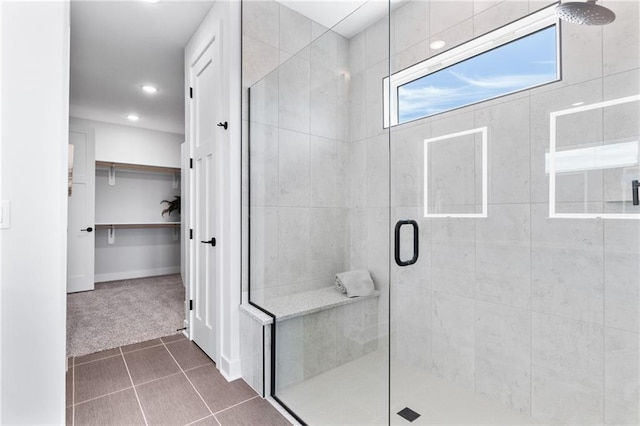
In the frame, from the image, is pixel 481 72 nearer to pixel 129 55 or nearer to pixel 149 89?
pixel 129 55

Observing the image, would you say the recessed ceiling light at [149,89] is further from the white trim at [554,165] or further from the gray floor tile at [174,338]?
the white trim at [554,165]

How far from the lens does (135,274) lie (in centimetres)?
545

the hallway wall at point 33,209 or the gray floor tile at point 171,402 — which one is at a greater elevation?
the hallway wall at point 33,209

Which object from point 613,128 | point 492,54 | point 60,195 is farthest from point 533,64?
point 60,195

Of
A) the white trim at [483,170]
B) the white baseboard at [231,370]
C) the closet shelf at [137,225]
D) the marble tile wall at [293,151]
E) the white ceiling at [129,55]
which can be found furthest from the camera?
the closet shelf at [137,225]

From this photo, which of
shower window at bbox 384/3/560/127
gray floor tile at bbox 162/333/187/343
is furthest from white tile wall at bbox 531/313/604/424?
gray floor tile at bbox 162/333/187/343

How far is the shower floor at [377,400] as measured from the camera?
1.62 metres

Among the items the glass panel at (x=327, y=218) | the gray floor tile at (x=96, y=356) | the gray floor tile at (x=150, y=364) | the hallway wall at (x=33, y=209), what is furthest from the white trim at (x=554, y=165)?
the gray floor tile at (x=96, y=356)

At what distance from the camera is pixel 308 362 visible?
1867mm

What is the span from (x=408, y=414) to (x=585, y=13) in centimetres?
206

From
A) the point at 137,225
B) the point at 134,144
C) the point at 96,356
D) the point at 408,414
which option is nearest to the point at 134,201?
the point at 137,225

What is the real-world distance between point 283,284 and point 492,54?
70.3 inches

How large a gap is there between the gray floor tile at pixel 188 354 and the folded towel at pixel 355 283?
1234 millimetres

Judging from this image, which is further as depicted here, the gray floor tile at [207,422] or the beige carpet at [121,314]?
the beige carpet at [121,314]
